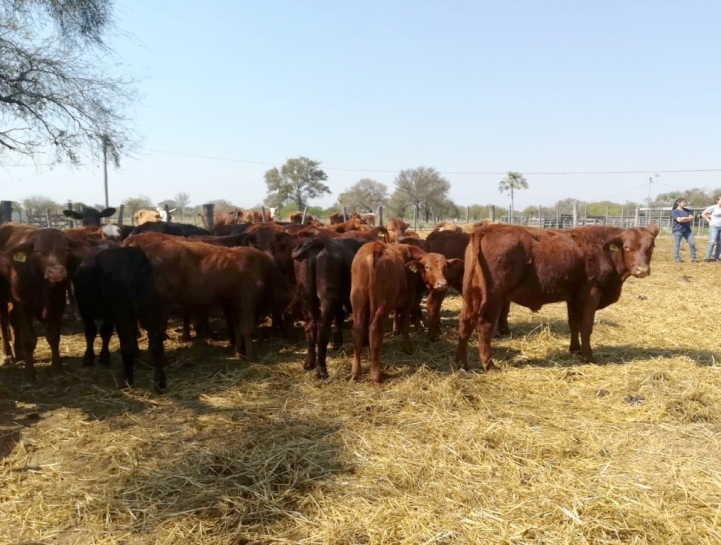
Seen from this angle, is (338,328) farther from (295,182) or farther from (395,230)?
(295,182)

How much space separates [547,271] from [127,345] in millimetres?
5054

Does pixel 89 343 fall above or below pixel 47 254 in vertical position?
Answer: below

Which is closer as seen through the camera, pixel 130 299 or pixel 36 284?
pixel 130 299

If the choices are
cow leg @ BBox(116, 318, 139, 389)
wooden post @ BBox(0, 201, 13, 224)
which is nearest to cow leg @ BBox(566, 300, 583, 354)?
cow leg @ BBox(116, 318, 139, 389)

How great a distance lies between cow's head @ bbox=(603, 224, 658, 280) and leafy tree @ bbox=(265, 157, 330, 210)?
54340mm

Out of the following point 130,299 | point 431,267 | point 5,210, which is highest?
point 5,210

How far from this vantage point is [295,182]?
201 feet

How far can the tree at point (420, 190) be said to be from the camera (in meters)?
62.8

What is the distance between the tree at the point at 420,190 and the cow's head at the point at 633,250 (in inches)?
2180

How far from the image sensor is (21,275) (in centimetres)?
589

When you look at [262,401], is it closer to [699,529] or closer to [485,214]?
[699,529]

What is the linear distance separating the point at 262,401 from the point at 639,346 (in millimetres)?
5447

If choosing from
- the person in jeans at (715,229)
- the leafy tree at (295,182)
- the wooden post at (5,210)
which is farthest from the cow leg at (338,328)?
the leafy tree at (295,182)

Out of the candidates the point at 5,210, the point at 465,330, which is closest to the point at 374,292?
the point at 465,330
